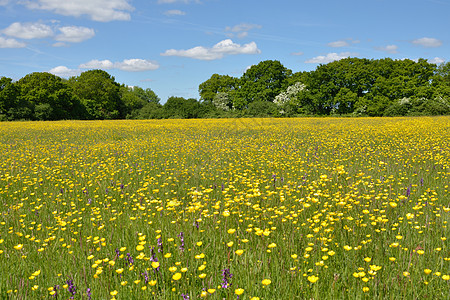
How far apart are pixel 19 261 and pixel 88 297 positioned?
4.66ft

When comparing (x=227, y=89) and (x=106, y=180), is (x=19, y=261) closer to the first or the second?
(x=106, y=180)

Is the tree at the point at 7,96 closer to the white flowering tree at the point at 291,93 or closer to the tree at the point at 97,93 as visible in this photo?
the tree at the point at 97,93

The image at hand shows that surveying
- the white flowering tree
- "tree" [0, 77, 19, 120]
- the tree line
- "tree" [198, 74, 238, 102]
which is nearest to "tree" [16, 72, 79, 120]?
the tree line

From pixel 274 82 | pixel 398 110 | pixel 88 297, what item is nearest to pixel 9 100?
pixel 274 82

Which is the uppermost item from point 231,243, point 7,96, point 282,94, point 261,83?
point 261,83

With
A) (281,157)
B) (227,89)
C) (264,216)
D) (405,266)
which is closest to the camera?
(405,266)

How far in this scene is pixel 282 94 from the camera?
67312 millimetres

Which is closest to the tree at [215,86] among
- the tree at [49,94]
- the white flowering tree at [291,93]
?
the white flowering tree at [291,93]

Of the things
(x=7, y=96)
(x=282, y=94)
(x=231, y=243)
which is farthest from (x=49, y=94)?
(x=231, y=243)

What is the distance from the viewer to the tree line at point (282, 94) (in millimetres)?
53812

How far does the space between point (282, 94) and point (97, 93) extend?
4689 cm

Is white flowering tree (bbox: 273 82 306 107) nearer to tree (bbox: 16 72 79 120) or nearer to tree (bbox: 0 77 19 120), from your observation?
tree (bbox: 16 72 79 120)

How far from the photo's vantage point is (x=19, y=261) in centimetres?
321

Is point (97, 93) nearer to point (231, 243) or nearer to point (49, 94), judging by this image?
point (49, 94)
